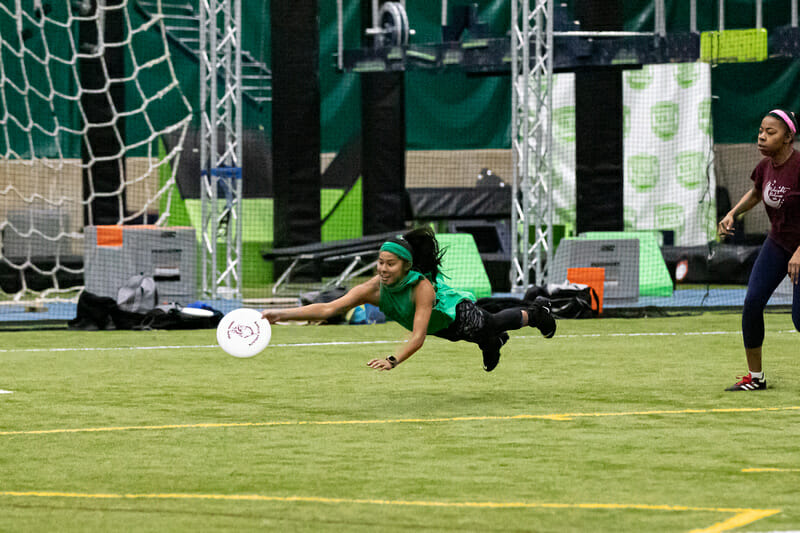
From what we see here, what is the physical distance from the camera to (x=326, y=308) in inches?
Answer: 323

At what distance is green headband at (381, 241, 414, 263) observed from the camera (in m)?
8.30

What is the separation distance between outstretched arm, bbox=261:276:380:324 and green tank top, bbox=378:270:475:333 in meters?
0.10

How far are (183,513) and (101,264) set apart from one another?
12532 millimetres

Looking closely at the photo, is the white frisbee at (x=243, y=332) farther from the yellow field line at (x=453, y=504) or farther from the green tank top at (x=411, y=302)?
the yellow field line at (x=453, y=504)

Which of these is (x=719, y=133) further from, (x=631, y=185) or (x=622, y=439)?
(x=622, y=439)

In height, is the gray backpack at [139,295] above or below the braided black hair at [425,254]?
below

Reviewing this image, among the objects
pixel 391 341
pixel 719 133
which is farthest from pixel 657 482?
pixel 719 133

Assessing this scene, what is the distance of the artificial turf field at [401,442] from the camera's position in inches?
211

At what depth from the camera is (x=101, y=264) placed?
57.3 feet

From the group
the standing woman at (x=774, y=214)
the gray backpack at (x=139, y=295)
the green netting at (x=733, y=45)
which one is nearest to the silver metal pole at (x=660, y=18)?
the green netting at (x=733, y=45)

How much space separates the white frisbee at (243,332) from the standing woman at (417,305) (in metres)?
0.61

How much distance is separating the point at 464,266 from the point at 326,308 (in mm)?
10526

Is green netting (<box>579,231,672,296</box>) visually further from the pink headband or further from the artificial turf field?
the pink headband

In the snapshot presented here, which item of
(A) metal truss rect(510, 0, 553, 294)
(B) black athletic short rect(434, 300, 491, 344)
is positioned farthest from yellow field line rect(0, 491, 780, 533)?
(A) metal truss rect(510, 0, 553, 294)
